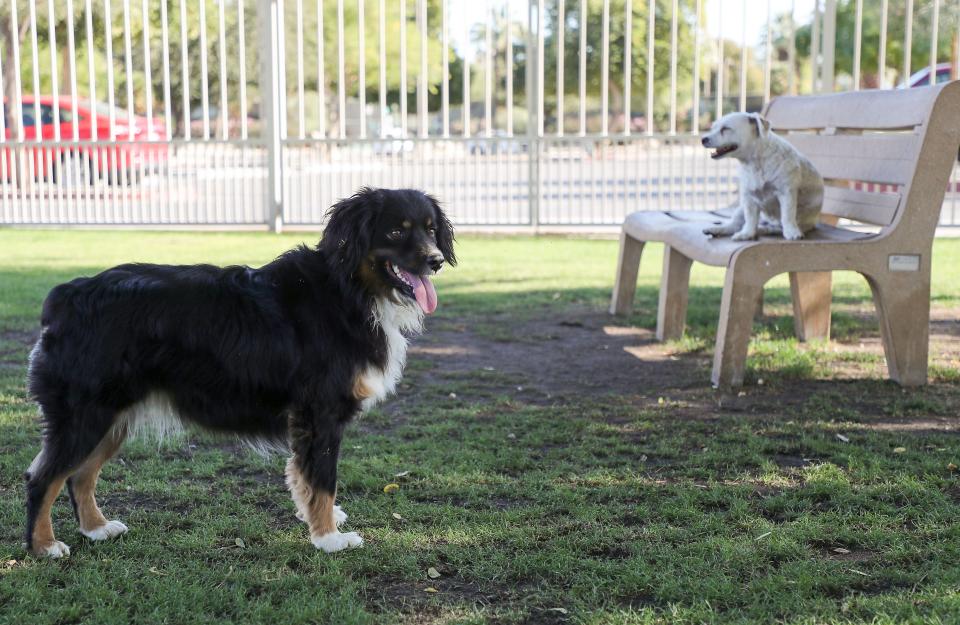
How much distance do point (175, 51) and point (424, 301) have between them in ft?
114

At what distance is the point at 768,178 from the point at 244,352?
12.3 feet

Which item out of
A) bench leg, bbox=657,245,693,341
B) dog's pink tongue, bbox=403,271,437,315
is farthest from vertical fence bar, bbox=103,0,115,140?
dog's pink tongue, bbox=403,271,437,315

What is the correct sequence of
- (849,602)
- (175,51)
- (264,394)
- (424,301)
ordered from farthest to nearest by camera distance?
(175,51)
(424,301)
(264,394)
(849,602)

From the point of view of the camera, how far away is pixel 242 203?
14.9 meters

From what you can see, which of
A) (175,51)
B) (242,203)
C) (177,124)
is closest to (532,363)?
(242,203)

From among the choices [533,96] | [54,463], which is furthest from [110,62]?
[54,463]

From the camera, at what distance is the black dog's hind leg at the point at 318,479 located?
12.1 feet

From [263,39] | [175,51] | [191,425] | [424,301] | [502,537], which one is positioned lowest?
[502,537]

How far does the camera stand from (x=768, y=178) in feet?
20.5

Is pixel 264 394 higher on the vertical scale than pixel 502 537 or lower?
higher

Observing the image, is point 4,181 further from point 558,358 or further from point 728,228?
point 728,228

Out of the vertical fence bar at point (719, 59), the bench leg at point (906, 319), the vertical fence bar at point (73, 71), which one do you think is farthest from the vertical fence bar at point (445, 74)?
the bench leg at point (906, 319)

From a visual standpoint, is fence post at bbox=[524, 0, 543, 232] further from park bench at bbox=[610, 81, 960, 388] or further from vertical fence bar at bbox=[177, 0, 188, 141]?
park bench at bbox=[610, 81, 960, 388]

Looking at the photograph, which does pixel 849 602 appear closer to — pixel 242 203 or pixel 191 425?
pixel 191 425
